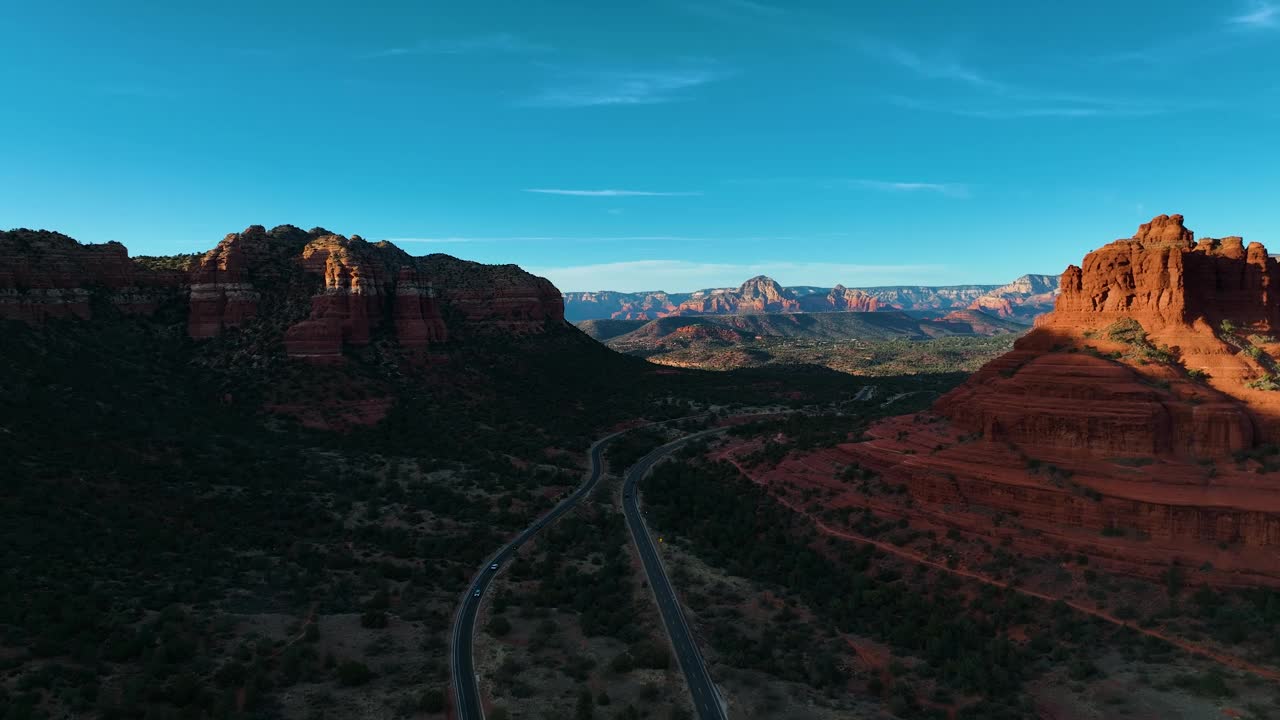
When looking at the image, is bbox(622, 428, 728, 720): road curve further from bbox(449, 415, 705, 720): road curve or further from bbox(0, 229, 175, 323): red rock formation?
bbox(0, 229, 175, 323): red rock formation

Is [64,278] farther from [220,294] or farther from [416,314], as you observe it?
[416,314]

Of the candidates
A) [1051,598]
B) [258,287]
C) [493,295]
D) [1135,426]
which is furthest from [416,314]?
[1135,426]

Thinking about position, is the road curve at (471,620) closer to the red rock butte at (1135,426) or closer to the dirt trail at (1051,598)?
the dirt trail at (1051,598)

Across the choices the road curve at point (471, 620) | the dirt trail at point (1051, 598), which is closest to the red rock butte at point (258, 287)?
the road curve at point (471, 620)

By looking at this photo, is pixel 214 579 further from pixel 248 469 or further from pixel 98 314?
pixel 98 314

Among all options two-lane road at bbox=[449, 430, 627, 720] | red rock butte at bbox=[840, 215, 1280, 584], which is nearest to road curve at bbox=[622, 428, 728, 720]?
two-lane road at bbox=[449, 430, 627, 720]
